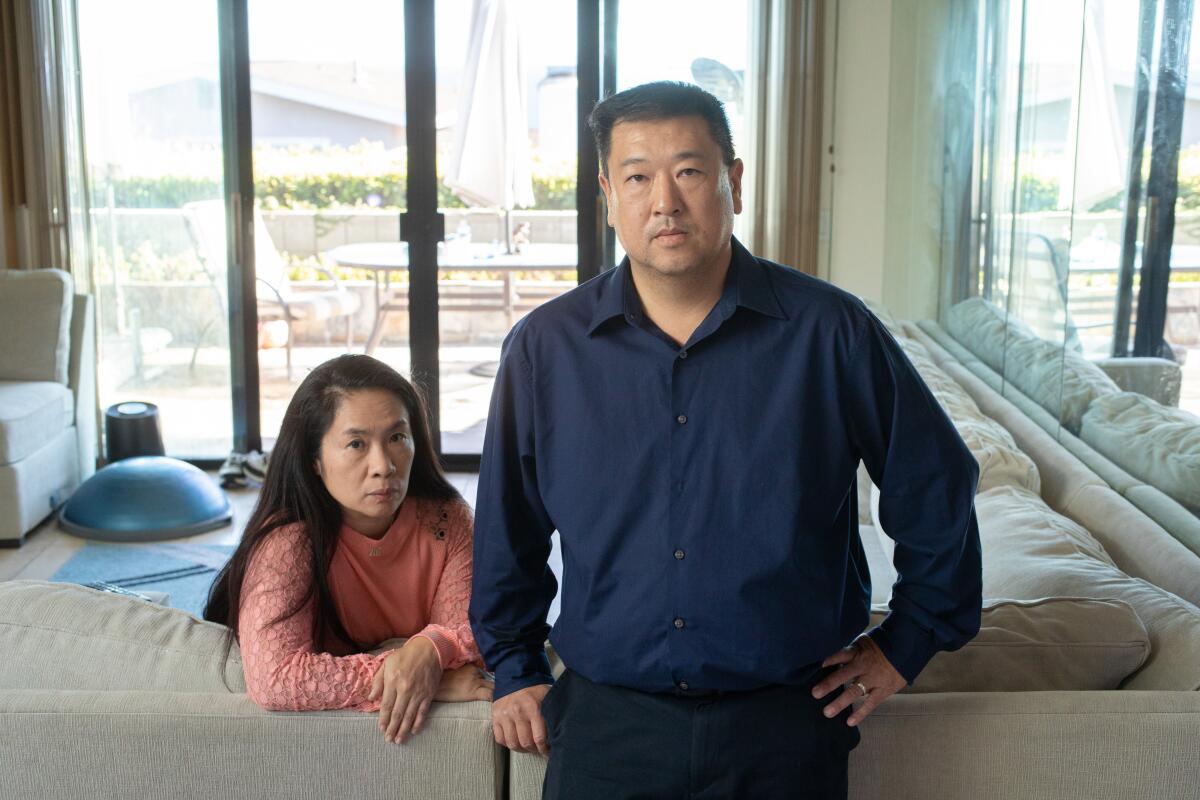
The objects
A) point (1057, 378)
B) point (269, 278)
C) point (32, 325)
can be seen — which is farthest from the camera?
point (269, 278)

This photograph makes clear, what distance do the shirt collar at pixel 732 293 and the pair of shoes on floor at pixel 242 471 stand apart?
13.8 ft

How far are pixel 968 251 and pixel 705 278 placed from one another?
328 centimetres

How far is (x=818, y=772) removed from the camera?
1432 mm

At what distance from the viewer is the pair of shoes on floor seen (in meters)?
5.54

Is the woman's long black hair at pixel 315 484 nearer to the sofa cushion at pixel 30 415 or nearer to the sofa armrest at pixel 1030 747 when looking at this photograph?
the sofa armrest at pixel 1030 747

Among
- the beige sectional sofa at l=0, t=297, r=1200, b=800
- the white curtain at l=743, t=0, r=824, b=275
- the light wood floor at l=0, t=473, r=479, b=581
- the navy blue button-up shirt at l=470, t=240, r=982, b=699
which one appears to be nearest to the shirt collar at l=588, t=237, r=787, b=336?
the navy blue button-up shirt at l=470, t=240, r=982, b=699

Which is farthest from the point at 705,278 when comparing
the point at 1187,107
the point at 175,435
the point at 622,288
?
the point at 175,435

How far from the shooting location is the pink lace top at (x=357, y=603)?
154cm

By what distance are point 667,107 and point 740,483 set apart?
438mm

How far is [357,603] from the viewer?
183cm

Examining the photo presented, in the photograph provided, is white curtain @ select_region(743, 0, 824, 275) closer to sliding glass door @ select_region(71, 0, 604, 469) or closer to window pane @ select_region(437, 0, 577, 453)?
sliding glass door @ select_region(71, 0, 604, 469)

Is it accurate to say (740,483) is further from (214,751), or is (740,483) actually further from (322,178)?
(322,178)

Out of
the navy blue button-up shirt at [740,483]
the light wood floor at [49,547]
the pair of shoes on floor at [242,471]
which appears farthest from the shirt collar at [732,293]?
the pair of shoes on floor at [242,471]

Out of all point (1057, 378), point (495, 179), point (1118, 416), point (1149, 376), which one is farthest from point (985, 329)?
point (495, 179)
